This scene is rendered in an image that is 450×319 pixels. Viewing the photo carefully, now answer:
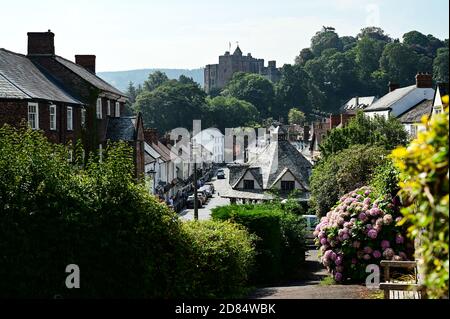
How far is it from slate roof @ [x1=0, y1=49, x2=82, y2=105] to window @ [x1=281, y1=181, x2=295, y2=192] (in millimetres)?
Answer: 19146

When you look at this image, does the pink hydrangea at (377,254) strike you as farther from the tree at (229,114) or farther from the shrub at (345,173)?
the tree at (229,114)

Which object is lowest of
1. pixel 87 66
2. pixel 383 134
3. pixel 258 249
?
pixel 258 249

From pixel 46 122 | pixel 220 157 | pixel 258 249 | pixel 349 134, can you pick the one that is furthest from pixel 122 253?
pixel 220 157

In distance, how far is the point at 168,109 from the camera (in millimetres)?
145250

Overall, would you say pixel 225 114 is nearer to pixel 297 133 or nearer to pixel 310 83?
pixel 310 83

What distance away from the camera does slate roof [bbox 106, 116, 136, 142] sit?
42.0 m

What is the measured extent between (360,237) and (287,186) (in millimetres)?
31324

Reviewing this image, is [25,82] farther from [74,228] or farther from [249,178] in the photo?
[249,178]

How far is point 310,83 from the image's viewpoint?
172875 mm

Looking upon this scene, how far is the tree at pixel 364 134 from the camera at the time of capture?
47906mm

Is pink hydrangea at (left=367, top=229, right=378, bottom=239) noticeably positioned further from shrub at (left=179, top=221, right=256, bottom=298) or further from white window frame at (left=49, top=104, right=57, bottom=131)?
white window frame at (left=49, top=104, right=57, bottom=131)

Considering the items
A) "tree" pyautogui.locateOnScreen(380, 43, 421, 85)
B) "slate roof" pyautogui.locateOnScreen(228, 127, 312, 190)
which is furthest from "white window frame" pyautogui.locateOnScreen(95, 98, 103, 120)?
"tree" pyautogui.locateOnScreen(380, 43, 421, 85)

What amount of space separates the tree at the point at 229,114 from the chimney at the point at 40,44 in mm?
115754
